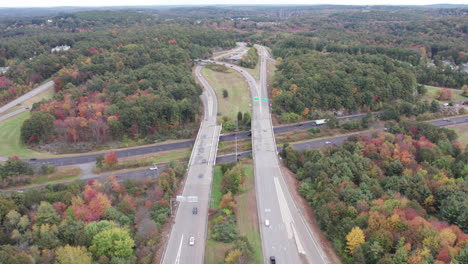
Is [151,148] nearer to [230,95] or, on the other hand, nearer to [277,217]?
[230,95]

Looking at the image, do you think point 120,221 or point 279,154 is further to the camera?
point 279,154

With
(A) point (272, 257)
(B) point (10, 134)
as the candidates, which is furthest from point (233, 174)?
(B) point (10, 134)

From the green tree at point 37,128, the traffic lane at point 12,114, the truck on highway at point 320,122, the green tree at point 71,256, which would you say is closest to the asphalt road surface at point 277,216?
the truck on highway at point 320,122

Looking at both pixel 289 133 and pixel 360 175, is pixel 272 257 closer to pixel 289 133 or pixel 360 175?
pixel 360 175

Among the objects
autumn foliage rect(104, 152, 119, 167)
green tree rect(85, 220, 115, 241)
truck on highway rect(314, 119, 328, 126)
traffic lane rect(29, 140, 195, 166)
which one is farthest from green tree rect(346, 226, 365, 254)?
truck on highway rect(314, 119, 328, 126)

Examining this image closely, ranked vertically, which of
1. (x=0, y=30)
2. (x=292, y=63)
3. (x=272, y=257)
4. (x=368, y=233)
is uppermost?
(x=0, y=30)

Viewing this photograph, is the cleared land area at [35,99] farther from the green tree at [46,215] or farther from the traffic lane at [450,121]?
the traffic lane at [450,121]

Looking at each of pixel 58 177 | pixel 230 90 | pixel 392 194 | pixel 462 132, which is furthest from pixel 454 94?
pixel 58 177
